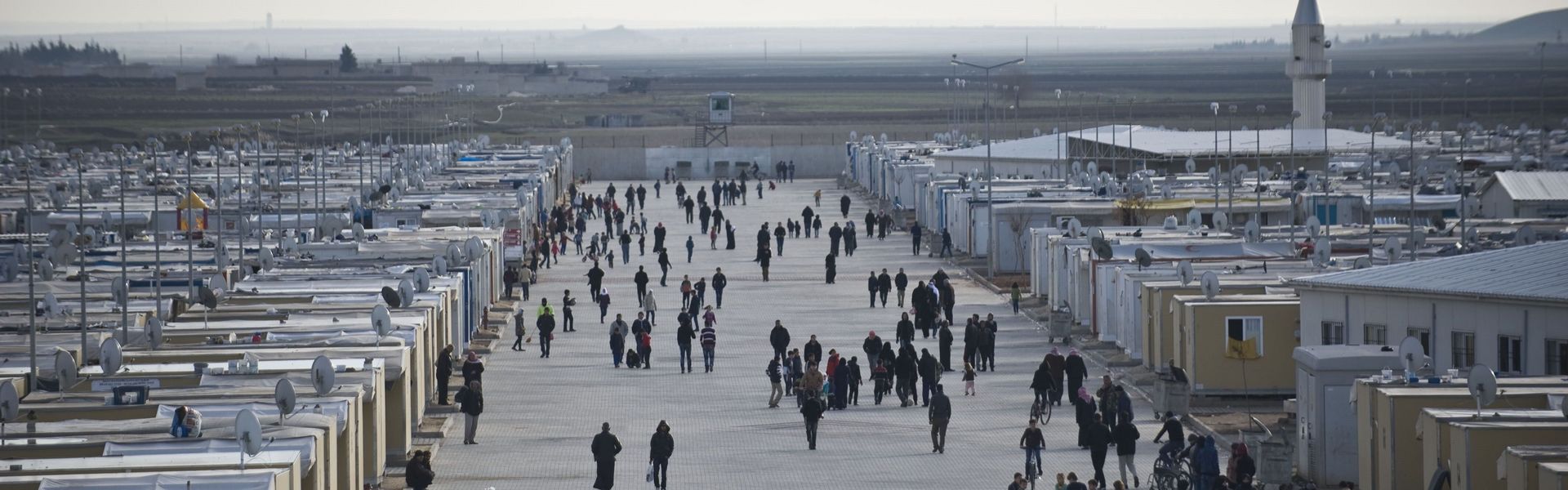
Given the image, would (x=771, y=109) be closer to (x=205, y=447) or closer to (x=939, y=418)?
(x=939, y=418)

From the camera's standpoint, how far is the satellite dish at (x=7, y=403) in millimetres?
20844

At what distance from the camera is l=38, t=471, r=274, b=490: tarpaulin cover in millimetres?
18062

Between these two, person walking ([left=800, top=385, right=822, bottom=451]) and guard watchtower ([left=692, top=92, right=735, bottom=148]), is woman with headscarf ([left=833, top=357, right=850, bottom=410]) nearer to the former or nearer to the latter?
person walking ([left=800, top=385, right=822, bottom=451])

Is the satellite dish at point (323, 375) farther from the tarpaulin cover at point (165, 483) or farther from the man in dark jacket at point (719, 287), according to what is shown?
the man in dark jacket at point (719, 287)

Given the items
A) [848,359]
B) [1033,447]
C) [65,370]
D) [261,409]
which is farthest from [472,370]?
[1033,447]

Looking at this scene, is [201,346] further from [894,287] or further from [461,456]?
[894,287]

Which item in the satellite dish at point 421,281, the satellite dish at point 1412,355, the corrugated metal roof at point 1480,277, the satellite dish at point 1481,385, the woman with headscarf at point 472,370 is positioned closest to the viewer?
the satellite dish at point 1481,385

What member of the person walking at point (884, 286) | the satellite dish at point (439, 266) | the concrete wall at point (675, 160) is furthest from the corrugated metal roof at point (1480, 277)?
the concrete wall at point (675, 160)

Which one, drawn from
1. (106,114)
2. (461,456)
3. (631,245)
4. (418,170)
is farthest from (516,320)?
(106,114)

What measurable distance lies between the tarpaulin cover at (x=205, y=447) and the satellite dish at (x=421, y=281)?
43.0 ft

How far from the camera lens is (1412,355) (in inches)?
926

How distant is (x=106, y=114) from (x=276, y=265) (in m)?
121

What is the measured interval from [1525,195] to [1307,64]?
106 feet

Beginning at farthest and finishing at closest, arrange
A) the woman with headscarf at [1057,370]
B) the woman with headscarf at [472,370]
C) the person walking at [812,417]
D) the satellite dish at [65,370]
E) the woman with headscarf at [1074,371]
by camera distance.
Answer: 1. the woman with headscarf at [1074,371]
2. the woman with headscarf at [1057,370]
3. the woman with headscarf at [472,370]
4. the person walking at [812,417]
5. the satellite dish at [65,370]
